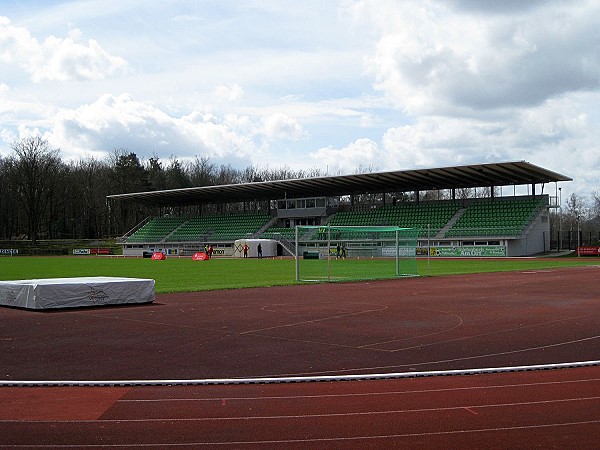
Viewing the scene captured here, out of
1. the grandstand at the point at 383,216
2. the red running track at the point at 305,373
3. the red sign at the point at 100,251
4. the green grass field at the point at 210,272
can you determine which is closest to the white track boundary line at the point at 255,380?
the red running track at the point at 305,373

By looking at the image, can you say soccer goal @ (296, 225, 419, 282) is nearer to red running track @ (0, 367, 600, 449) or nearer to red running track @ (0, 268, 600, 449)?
red running track @ (0, 268, 600, 449)

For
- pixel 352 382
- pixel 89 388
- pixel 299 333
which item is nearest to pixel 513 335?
pixel 299 333

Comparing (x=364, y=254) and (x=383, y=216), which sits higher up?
(x=383, y=216)

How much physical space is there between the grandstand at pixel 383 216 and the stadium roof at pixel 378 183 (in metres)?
0.09

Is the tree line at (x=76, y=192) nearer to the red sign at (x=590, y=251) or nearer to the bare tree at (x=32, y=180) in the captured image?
the bare tree at (x=32, y=180)

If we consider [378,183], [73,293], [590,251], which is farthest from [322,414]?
[378,183]

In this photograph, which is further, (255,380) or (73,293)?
(73,293)

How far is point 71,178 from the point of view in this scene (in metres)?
117

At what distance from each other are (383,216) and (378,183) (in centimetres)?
432

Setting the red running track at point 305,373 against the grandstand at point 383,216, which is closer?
the red running track at point 305,373

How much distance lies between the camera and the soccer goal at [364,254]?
3678 cm

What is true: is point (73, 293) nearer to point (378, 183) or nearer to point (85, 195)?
point (378, 183)

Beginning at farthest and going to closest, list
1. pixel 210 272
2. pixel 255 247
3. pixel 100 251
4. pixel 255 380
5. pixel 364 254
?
1. pixel 100 251
2. pixel 255 247
3. pixel 364 254
4. pixel 210 272
5. pixel 255 380

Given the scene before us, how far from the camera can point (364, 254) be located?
138 ft
